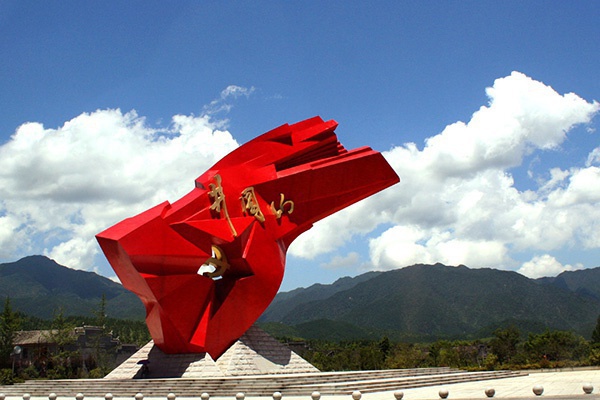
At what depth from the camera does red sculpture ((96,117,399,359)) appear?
16750 millimetres

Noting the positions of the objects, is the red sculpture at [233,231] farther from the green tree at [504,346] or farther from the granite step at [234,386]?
the green tree at [504,346]

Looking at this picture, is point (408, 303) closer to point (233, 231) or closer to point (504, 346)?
point (504, 346)

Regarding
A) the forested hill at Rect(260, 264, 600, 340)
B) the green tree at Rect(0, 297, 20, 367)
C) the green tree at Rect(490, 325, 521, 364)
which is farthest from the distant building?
the forested hill at Rect(260, 264, 600, 340)

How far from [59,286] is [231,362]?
604ft

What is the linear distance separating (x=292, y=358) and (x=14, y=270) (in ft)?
632

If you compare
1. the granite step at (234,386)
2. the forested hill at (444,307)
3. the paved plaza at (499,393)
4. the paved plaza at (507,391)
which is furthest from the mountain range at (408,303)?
the paved plaza at (499,393)

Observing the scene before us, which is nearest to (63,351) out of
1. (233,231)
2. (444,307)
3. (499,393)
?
(233,231)

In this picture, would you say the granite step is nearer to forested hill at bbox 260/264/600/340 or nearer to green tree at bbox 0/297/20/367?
green tree at bbox 0/297/20/367

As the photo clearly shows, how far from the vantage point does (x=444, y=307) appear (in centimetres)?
14312

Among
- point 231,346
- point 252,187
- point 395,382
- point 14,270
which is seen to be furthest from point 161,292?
point 14,270

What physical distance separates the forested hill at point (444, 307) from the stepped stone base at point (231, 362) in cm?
8515

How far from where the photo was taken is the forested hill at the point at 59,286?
157 metres

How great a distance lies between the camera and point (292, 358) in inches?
794

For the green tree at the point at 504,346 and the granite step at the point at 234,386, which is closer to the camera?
the granite step at the point at 234,386
